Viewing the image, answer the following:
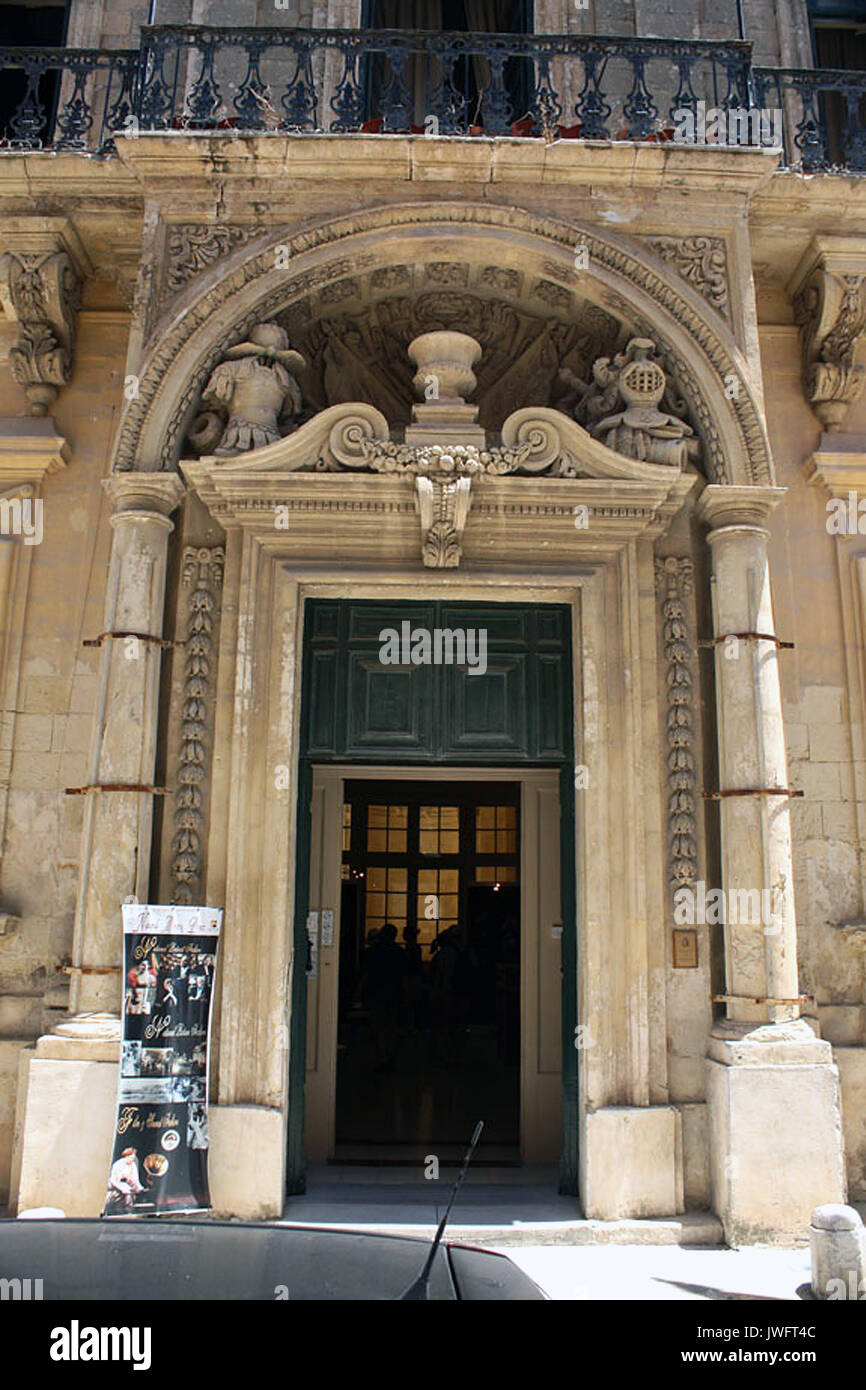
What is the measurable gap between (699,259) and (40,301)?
4.69 meters

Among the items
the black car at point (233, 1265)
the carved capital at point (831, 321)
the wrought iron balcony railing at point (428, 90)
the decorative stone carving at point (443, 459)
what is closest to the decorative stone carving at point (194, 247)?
the wrought iron balcony railing at point (428, 90)

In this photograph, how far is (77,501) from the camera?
725cm

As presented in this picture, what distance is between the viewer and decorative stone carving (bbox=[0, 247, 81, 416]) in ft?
23.2

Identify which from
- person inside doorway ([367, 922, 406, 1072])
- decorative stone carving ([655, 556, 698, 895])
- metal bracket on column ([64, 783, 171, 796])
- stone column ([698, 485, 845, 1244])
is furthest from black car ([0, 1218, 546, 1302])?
person inside doorway ([367, 922, 406, 1072])

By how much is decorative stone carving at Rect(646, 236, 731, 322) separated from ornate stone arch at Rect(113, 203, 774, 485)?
0.41 ft

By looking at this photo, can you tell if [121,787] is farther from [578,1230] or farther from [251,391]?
[578,1230]

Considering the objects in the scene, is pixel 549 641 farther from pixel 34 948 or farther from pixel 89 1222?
pixel 89 1222

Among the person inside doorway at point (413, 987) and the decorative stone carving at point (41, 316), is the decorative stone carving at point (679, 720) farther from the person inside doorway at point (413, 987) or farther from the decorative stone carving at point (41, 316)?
the person inside doorway at point (413, 987)

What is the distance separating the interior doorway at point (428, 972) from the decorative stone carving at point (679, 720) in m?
2.42

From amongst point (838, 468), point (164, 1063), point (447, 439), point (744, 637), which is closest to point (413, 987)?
point (164, 1063)

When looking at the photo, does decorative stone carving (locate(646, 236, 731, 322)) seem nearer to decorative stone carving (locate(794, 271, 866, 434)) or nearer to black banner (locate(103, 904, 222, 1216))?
decorative stone carving (locate(794, 271, 866, 434))

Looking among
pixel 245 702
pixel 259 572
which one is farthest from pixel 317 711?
pixel 259 572

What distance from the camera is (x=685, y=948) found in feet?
20.4

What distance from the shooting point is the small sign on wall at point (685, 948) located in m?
6.20
